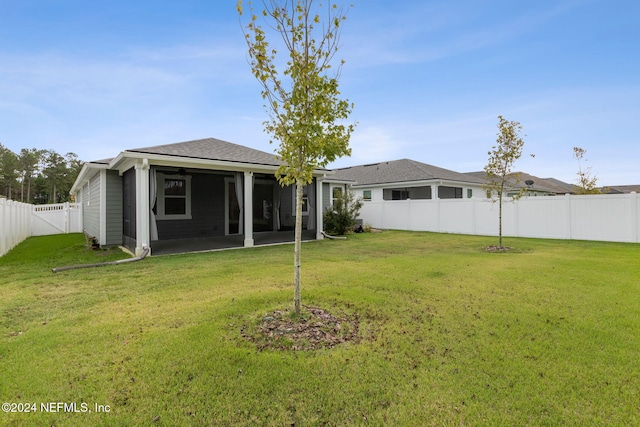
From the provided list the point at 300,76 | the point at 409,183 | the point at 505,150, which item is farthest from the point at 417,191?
the point at 300,76

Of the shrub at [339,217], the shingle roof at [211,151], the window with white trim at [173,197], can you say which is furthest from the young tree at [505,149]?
the window with white trim at [173,197]

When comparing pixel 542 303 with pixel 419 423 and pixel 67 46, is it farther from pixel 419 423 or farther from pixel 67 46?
pixel 67 46

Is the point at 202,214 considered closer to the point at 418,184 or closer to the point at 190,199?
the point at 190,199

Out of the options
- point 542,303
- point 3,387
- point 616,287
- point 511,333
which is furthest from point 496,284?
point 3,387

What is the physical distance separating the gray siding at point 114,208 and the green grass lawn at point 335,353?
4865 mm

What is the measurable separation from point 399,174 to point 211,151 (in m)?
14.0

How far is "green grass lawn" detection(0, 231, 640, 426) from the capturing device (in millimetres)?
2131

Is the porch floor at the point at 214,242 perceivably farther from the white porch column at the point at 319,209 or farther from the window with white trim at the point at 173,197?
the window with white trim at the point at 173,197

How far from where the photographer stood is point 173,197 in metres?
11.7

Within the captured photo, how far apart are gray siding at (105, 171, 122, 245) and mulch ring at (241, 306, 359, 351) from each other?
9.51 m

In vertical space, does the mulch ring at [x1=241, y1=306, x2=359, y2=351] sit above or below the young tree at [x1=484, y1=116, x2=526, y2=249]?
below

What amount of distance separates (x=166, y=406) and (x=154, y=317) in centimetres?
195

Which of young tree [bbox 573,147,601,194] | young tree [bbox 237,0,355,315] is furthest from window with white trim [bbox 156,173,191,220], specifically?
young tree [bbox 573,147,601,194]

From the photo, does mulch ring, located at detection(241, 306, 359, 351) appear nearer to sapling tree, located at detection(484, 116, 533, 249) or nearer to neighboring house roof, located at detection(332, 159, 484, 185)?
sapling tree, located at detection(484, 116, 533, 249)
